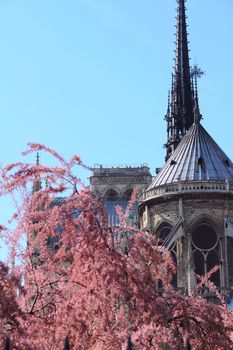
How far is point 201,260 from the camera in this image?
30.6 m

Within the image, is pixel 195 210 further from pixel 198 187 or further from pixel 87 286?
pixel 87 286

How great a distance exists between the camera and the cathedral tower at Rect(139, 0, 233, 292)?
99.3 feet

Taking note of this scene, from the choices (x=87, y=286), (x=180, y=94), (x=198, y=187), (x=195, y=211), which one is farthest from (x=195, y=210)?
(x=180, y=94)

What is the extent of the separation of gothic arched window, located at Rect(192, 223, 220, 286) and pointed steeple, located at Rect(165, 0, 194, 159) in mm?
25199

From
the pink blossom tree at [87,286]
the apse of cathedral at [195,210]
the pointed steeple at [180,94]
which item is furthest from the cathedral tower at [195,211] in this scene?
the pointed steeple at [180,94]

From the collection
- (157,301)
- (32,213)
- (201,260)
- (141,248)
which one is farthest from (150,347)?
(201,260)

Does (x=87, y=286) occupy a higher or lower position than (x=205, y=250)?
lower

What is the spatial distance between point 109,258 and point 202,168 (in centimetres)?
2234

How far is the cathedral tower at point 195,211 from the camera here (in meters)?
30.3

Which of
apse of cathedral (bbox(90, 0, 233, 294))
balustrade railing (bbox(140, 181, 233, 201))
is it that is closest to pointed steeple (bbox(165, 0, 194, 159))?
apse of cathedral (bbox(90, 0, 233, 294))

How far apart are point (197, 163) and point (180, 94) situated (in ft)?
96.8

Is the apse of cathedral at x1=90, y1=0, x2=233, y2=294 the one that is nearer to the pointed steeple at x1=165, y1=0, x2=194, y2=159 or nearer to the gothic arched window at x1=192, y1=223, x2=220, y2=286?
the gothic arched window at x1=192, y1=223, x2=220, y2=286

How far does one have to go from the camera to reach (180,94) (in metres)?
61.0

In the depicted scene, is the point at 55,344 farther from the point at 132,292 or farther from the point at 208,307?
the point at 208,307
